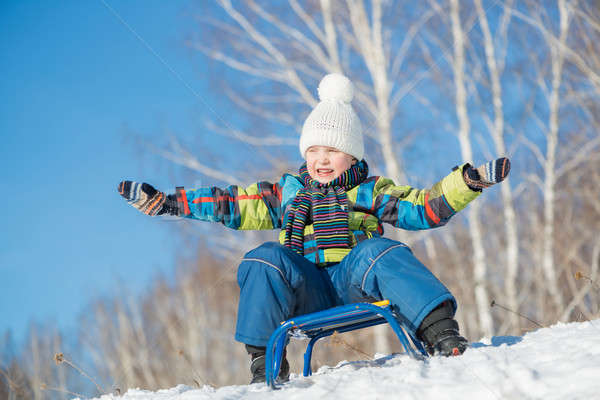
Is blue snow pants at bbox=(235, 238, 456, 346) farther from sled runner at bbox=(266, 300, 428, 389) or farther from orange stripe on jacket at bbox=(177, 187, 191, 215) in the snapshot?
orange stripe on jacket at bbox=(177, 187, 191, 215)

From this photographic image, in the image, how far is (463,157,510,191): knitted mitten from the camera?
2.34 m

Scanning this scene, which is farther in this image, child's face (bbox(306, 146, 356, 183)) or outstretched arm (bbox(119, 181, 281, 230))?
child's face (bbox(306, 146, 356, 183))

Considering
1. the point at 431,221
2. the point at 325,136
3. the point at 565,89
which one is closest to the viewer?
the point at 431,221

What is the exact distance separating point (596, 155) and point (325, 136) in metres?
7.60

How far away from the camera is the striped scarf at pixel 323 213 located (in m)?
2.64

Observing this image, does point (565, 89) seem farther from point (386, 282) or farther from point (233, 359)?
point (233, 359)

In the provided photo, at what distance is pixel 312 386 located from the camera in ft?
5.87

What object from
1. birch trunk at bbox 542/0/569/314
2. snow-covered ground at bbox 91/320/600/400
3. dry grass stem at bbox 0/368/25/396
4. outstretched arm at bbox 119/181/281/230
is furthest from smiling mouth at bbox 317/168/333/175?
birch trunk at bbox 542/0/569/314

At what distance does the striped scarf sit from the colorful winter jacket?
0.04m

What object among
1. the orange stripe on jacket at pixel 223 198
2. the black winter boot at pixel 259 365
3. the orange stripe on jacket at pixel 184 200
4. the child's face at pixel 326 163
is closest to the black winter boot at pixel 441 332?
the black winter boot at pixel 259 365

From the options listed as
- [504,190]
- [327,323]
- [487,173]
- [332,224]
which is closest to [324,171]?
[332,224]

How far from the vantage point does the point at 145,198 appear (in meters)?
2.69

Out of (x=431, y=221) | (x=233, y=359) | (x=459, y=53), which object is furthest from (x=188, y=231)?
(x=233, y=359)

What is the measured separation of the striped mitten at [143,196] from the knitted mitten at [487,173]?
136 cm
